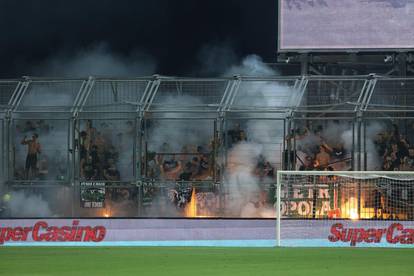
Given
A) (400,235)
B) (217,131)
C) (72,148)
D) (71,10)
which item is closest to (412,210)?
(400,235)

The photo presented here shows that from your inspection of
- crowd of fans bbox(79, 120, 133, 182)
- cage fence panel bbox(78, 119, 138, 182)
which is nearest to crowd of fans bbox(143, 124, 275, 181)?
cage fence panel bbox(78, 119, 138, 182)

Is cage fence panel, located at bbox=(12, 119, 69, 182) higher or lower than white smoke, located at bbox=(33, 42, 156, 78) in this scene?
lower

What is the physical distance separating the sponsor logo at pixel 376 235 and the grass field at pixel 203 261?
122cm

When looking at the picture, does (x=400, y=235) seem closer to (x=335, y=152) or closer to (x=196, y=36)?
(x=335, y=152)

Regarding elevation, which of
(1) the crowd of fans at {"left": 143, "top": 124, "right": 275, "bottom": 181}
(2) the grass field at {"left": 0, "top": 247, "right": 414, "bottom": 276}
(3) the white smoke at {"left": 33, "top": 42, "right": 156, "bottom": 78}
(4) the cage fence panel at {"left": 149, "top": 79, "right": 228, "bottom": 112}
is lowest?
(2) the grass field at {"left": 0, "top": 247, "right": 414, "bottom": 276}

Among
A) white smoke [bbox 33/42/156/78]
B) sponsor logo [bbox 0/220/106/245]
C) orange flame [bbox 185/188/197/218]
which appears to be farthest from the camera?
white smoke [bbox 33/42/156/78]

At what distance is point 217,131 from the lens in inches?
787

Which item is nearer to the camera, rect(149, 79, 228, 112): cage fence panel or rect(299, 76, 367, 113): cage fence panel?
rect(299, 76, 367, 113): cage fence panel

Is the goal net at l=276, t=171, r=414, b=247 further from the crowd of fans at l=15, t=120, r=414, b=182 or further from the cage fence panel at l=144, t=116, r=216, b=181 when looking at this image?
the cage fence panel at l=144, t=116, r=216, b=181

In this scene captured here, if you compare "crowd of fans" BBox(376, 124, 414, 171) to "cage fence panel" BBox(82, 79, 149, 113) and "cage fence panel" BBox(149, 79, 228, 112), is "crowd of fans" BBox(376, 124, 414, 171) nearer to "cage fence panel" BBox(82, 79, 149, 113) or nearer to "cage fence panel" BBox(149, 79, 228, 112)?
"cage fence panel" BBox(149, 79, 228, 112)

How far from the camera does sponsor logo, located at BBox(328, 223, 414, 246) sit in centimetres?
1833

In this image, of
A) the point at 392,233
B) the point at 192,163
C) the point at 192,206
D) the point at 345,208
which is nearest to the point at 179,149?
the point at 192,163

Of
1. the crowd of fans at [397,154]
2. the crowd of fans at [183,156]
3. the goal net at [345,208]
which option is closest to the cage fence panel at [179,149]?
the crowd of fans at [183,156]

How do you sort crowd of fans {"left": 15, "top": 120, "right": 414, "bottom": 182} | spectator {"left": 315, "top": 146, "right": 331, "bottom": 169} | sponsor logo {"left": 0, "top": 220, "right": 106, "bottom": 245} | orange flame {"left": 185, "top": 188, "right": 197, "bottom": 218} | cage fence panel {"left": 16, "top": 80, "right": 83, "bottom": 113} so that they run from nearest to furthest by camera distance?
sponsor logo {"left": 0, "top": 220, "right": 106, "bottom": 245}, orange flame {"left": 185, "top": 188, "right": 197, "bottom": 218}, crowd of fans {"left": 15, "top": 120, "right": 414, "bottom": 182}, spectator {"left": 315, "top": 146, "right": 331, "bottom": 169}, cage fence panel {"left": 16, "top": 80, "right": 83, "bottom": 113}
